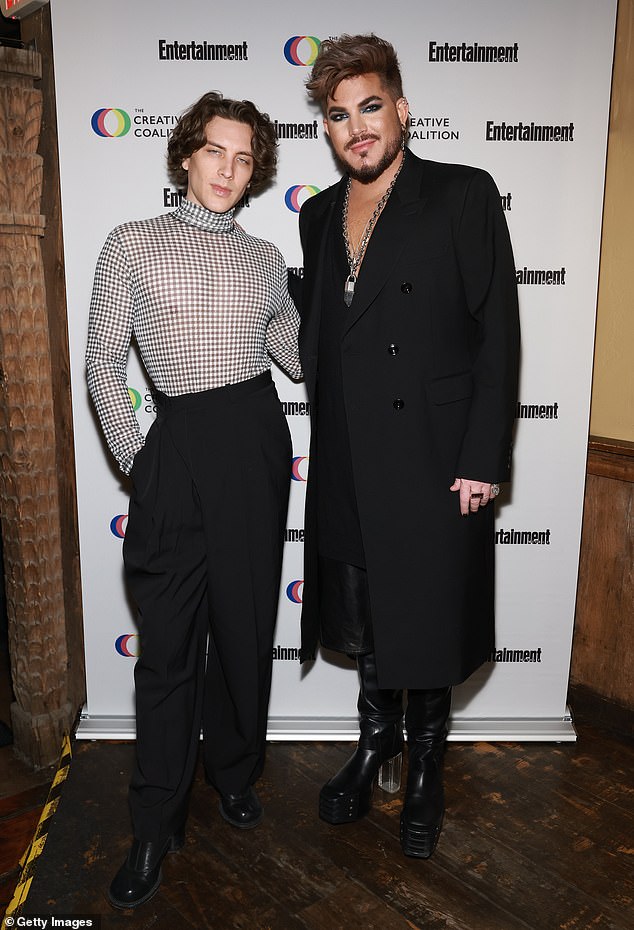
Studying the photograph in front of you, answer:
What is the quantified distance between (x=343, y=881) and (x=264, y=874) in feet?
0.69

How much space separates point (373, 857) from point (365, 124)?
6.39 ft

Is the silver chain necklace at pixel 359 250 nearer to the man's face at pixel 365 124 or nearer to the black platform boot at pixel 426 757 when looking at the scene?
the man's face at pixel 365 124

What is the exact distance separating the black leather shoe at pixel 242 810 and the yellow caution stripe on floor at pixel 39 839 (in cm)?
51

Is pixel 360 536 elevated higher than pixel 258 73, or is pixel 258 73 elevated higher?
pixel 258 73

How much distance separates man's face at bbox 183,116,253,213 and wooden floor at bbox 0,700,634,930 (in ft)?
5.75

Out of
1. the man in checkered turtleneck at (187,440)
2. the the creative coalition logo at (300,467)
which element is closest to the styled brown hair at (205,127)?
the man in checkered turtleneck at (187,440)

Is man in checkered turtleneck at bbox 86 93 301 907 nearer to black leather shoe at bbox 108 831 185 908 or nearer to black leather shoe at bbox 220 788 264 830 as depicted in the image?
black leather shoe at bbox 108 831 185 908

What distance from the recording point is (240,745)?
234 centimetres

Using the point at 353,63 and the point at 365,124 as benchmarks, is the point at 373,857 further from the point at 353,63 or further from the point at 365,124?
the point at 353,63

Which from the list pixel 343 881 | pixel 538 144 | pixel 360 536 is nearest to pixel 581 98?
pixel 538 144

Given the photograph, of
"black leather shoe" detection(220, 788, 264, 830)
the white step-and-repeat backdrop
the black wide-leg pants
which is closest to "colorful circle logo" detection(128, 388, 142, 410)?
the white step-and-repeat backdrop

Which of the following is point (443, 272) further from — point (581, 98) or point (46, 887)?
point (46, 887)

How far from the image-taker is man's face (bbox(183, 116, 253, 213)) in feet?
7.02

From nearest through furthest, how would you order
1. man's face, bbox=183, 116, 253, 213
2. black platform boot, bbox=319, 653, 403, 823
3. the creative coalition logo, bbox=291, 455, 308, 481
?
man's face, bbox=183, 116, 253, 213 → black platform boot, bbox=319, 653, 403, 823 → the creative coalition logo, bbox=291, 455, 308, 481
